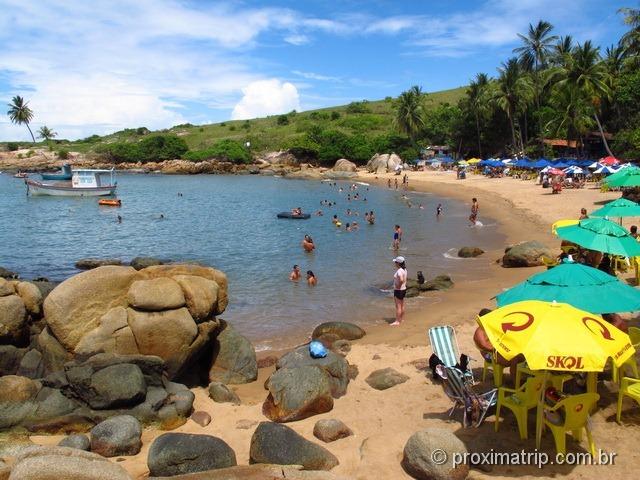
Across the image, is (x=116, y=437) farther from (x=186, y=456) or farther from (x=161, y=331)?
(x=161, y=331)

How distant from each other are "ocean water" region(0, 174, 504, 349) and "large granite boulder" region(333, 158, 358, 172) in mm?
26958

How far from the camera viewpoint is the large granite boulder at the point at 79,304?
9961 millimetres

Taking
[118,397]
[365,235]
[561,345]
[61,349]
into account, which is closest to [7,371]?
[61,349]

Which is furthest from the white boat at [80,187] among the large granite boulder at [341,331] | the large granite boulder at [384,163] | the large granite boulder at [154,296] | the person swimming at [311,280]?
the large granite boulder at [154,296]

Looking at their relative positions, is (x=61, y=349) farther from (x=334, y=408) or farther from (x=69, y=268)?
(x=69, y=268)

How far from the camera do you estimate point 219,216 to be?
41.7 metres

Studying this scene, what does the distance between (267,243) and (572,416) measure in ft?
77.5

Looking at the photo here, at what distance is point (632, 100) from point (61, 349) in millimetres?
50079

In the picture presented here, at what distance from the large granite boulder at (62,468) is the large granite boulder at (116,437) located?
2.13 m

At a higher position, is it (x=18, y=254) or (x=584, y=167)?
(x=584, y=167)

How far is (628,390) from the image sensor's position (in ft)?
22.4

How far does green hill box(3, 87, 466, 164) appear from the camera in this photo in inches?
4043

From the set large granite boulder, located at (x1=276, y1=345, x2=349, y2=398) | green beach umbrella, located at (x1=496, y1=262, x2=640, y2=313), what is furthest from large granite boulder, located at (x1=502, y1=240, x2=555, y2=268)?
green beach umbrella, located at (x1=496, y1=262, x2=640, y2=313)

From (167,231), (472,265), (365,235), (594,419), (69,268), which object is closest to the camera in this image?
(594,419)
